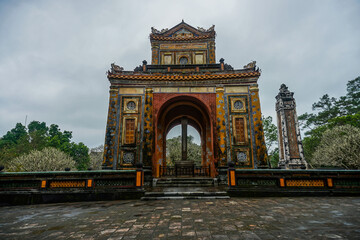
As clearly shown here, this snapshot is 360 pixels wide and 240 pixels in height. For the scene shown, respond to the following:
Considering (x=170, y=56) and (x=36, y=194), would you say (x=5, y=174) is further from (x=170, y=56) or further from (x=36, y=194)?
(x=170, y=56)

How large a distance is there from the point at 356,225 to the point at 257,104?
11.2 m

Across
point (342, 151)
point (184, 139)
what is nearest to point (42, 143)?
Result: point (184, 139)

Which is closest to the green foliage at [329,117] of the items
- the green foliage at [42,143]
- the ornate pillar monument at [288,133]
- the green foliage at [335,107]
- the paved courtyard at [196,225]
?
the green foliage at [335,107]

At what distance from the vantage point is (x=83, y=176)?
327 inches

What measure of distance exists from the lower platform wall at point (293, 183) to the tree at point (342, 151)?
1171 centimetres

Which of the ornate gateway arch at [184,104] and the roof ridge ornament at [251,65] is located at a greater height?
the roof ridge ornament at [251,65]

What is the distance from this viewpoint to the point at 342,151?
17.9 m

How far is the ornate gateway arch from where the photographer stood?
44.3 feet

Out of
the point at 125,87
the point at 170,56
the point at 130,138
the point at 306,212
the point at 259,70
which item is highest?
the point at 170,56

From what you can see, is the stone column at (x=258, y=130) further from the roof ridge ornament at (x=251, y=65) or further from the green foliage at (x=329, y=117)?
the green foliage at (x=329, y=117)

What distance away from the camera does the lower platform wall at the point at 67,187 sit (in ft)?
25.4

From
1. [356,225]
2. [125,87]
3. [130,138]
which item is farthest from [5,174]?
[356,225]

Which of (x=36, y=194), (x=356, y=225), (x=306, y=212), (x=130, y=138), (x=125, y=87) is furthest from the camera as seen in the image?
(x=125, y=87)

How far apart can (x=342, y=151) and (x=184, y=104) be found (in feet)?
53.7
